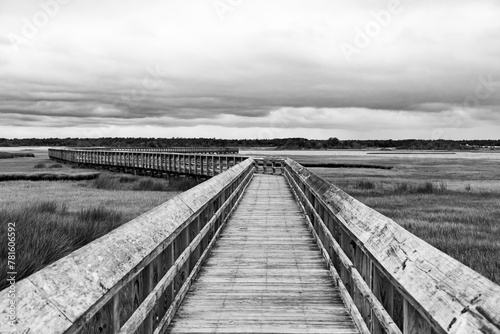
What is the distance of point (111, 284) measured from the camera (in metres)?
2.38

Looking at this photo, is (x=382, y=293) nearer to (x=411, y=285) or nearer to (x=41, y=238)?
(x=411, y=285)

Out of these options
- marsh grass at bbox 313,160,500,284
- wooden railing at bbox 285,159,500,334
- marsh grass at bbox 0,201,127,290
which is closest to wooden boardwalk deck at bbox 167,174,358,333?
wooden railing at bbox 285,159,500,334

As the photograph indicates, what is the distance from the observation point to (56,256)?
754cm

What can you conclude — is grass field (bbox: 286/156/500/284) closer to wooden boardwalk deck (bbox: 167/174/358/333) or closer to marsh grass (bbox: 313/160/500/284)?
marsh grass (bbox: 313/160/500/284)

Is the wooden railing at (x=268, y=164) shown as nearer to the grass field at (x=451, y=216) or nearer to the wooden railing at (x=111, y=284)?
the grass field at (x=451, y=216)

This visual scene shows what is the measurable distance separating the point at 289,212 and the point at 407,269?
9.76 metres

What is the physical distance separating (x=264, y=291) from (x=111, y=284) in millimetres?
3234

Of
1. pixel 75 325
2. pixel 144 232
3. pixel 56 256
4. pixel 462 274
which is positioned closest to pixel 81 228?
pixel 56 256

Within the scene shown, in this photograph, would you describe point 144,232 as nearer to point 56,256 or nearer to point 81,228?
point 56,256

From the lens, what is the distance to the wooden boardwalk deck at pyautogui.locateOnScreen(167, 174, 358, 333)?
168 inches

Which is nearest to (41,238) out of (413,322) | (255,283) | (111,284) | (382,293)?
(255,283)

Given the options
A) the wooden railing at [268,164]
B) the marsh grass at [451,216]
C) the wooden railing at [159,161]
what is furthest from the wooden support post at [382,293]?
the wooden railing at [268,164]

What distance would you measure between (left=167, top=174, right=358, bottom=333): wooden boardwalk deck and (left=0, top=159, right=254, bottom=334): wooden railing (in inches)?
11.7

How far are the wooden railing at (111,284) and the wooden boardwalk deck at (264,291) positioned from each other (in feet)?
0.98
